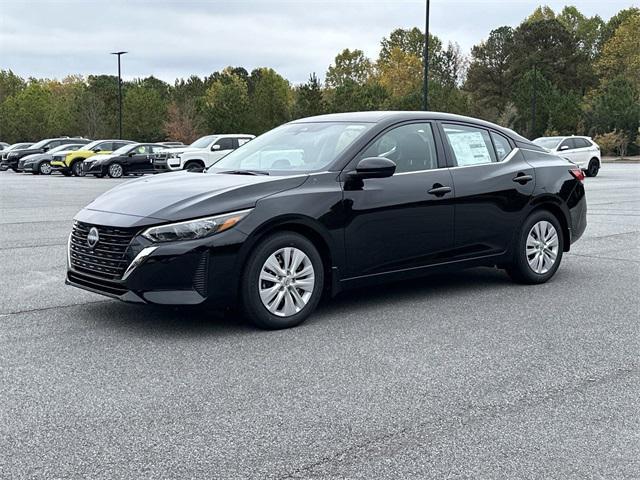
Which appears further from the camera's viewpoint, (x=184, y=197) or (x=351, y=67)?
(x=351, y=67)

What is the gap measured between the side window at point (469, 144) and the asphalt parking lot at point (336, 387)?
1.21 m

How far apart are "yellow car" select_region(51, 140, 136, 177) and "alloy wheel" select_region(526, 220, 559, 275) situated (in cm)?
2843

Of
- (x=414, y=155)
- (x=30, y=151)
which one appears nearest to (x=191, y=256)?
(x=414, y=155)

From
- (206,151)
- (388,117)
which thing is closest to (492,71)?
(206,151)

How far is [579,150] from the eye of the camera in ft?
96.1

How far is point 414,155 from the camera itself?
6723 millimetres

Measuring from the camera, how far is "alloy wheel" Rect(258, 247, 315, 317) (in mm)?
5684

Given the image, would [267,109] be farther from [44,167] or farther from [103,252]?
[103,252]

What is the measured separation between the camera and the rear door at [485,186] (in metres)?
6.92

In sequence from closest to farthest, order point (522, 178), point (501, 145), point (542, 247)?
point (522, 178) < point (501, 145) < point (542, 247)

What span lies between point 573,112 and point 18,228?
54.5 meters

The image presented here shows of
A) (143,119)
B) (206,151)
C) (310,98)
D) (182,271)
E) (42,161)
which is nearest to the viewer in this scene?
(182,271)

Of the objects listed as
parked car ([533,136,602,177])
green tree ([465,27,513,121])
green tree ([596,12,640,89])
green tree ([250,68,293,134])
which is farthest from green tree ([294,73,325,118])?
green tree ([596,12,640,89])

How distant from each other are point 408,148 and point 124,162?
2643 cm
